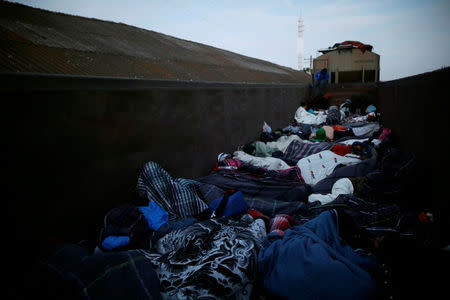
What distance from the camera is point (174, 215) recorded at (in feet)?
8.56

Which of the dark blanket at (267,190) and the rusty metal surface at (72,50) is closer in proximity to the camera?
the rusty metal surface at (72,50)

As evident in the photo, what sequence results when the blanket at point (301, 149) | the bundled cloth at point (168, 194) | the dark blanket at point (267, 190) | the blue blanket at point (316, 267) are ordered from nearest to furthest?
the blue blanket at point (316, 267)
the bundled cloth at point (168, 194)
the dark blanket at point (267, 190)
the blanket at point (301, 149)

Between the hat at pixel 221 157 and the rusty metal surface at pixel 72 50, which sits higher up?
the rusty metal surface at pixel 72 50

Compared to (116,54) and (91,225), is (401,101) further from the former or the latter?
(91,225)

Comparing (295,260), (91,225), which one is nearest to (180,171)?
(91,225)

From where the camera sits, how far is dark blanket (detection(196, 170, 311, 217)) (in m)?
2.77

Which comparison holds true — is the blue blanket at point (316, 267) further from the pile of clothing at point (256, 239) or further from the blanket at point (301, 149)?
the blanket at point (301, 149)

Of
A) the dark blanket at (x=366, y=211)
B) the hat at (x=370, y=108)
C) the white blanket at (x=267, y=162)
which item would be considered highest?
the hat at (x=370, y=108)

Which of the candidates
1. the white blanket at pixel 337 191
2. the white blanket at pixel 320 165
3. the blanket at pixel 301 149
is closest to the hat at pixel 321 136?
the blanket at pixel 301 149

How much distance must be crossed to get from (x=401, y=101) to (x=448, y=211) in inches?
109

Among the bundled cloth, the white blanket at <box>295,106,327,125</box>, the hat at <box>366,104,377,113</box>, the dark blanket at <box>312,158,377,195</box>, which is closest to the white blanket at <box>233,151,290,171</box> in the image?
the dark blanket at <box>312,158,377,195</box>

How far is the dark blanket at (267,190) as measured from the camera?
277cm

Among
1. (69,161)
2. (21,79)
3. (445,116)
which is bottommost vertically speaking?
(69,161)

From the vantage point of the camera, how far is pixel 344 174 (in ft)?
11.0
